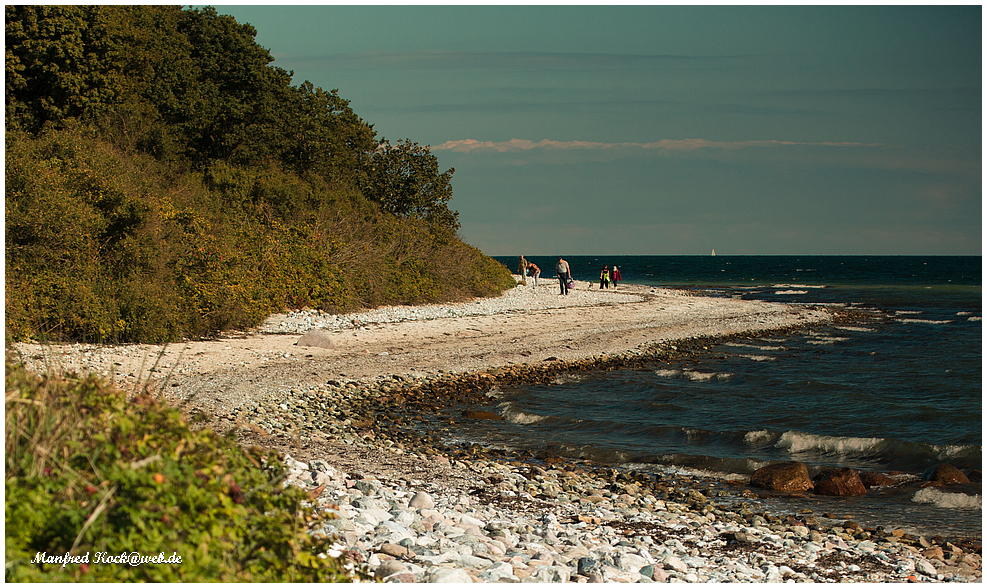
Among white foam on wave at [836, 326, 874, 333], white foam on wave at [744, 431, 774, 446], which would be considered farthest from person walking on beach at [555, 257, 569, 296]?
white foam on wave at [744, 431, 774, 446]

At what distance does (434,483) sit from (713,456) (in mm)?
4546

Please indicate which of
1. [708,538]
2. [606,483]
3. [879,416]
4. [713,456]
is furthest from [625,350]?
[708,538]

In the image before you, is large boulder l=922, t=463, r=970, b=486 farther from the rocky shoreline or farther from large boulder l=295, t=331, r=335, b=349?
large boulder l=295, t=331, r=335, b=349

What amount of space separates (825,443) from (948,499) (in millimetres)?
2703

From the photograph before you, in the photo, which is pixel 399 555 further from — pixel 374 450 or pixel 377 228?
pixel 377 228

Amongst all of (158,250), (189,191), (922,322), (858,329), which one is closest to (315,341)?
(158,250)

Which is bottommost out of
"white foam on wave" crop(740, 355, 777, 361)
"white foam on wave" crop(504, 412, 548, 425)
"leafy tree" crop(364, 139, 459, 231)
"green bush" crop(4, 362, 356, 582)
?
"white foam on wave" crop(504, 412, 548, 425)

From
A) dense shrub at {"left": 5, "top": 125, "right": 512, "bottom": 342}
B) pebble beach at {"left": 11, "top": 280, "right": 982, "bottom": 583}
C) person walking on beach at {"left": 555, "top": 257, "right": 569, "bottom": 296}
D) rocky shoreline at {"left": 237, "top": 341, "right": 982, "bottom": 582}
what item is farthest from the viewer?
person walking on beach at {"left": 555, "top": 257, "right": 569, "bottom": 296}

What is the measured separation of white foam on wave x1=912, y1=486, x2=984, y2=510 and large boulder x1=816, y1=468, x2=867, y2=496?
647mm

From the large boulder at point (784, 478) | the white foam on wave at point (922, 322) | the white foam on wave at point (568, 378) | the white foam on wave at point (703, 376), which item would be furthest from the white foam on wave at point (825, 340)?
the large boulder at point (784, 478)

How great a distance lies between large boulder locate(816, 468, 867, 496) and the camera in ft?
29.2

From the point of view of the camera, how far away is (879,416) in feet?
45.1

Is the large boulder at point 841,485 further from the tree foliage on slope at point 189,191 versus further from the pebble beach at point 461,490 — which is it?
the tree foliage on slope at point 189,191

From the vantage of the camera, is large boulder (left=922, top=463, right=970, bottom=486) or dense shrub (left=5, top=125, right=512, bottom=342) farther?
dense shrub (left=5, top=125, right=512, bottom=342)
